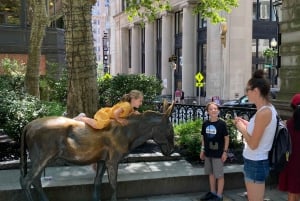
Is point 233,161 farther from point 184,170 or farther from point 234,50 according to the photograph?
point 234,50

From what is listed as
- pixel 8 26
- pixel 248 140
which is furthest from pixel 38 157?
pixel 8 26

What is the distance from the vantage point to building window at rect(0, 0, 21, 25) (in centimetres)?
2825

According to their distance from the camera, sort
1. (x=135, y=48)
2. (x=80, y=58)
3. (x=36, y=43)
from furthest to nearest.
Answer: (x=135, y=48), (x=36, y=43), (x=80, y=58)

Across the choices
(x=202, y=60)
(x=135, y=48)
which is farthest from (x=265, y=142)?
(x=135, y=48)

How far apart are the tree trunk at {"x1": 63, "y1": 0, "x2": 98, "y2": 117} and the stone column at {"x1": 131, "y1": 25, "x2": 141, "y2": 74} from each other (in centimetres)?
5113

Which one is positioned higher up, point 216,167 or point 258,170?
point 258,170

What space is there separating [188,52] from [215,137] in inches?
1491

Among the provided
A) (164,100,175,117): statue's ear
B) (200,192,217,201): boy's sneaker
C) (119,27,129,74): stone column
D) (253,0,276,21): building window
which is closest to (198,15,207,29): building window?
(253,0,276,21): building window

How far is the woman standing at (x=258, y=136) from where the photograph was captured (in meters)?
4.57

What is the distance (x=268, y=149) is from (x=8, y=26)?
26.4 m

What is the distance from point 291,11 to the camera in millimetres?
9234

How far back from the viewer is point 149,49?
54.5 meters

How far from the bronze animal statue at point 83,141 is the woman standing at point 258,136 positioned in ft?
4.12

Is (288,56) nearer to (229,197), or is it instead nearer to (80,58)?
(229,197)
